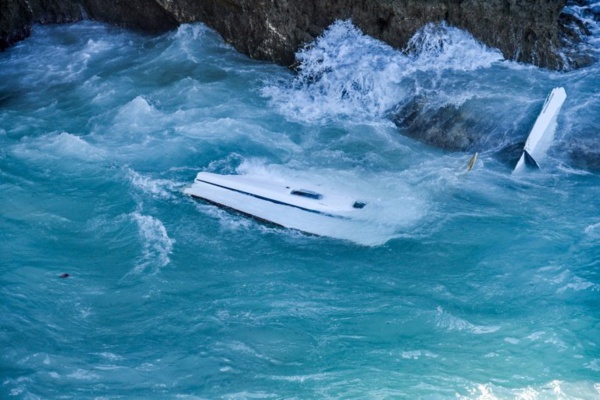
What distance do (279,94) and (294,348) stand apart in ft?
23.6

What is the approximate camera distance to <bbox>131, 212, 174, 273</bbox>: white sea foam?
11.2 metres

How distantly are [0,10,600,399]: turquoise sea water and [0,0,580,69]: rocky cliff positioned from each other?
38 cm

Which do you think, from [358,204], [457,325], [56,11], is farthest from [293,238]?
[56,11]

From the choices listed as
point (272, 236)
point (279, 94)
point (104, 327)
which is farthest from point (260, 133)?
point (104, 327)

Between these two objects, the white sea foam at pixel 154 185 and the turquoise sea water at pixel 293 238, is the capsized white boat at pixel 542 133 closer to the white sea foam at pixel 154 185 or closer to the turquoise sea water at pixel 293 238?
the turquoise sea water at pixel 293 238

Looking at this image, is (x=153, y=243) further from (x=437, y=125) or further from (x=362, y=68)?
(x=362, y=68)

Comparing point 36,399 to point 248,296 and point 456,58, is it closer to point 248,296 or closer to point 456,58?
point 248,296

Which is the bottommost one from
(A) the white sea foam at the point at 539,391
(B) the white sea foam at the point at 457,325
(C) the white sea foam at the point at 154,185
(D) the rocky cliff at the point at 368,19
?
(A) the white sea foam at the point at 539,391

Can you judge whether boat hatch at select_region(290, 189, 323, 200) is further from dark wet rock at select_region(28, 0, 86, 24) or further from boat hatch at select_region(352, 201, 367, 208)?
dark wet rock at select_region(28, 0, 86, 24)

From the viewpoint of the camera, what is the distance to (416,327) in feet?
32.3

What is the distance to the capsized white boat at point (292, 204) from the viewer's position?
1160 centimetres

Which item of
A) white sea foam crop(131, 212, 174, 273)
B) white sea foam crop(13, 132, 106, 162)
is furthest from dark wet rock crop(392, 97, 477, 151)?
white sea foam crop(13, 132, 106, 162)

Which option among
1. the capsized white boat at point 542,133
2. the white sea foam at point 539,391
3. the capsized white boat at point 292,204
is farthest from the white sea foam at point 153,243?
the capsized white boat at point 542,133

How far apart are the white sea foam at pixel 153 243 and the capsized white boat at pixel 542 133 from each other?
6.32m
